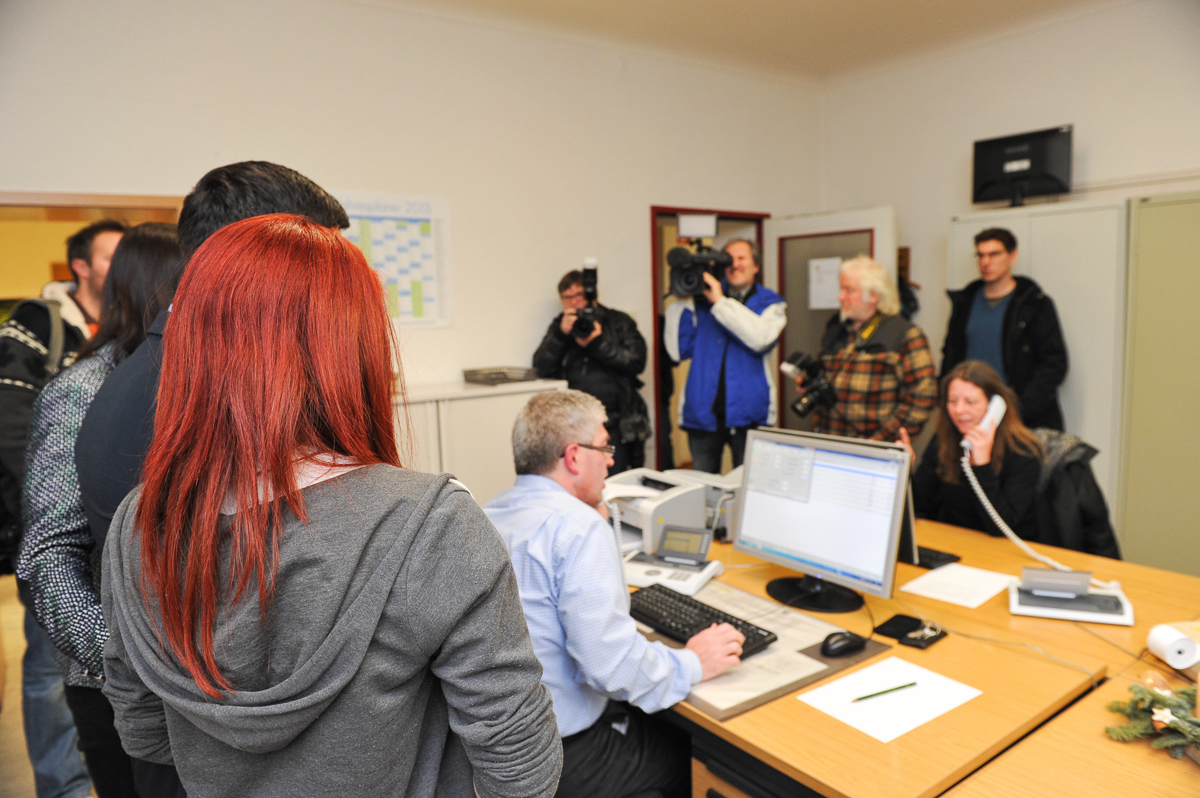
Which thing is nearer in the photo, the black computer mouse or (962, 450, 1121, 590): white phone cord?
the black computer mouse

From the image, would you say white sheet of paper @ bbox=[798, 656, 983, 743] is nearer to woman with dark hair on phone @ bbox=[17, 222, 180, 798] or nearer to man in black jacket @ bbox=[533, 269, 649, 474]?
woman with dark hair on phone @ bbox=[17, 222, 180, 798]

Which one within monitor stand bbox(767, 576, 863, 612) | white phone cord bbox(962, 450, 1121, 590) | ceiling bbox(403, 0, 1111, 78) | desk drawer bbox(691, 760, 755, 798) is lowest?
desk drawer bbox(691, 760, 755, 798)

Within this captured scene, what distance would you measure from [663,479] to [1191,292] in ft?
9.25

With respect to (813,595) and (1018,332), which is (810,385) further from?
(813,595)

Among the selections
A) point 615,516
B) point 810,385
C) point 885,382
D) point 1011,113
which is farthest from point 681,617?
point 1011,113

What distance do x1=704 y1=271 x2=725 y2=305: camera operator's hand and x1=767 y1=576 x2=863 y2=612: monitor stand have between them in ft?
6.52

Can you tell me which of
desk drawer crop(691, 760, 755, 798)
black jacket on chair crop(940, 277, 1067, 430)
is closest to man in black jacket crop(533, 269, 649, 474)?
black jacket on chair crop(940, 277, 1067, 430)

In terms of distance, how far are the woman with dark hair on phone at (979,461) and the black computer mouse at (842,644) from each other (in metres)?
0.88

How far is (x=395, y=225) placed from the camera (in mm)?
3980

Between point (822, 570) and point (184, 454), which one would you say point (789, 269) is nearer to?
point (822, 570)

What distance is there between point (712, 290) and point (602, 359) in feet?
2.33

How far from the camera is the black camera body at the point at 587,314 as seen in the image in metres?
4.05

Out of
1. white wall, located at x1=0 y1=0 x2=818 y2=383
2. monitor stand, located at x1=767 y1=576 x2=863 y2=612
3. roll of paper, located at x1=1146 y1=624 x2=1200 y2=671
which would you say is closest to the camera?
roll of paper, located at x1=1146 y1=624 x2=1200 y2=671

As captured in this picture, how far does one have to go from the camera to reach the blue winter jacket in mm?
3959
